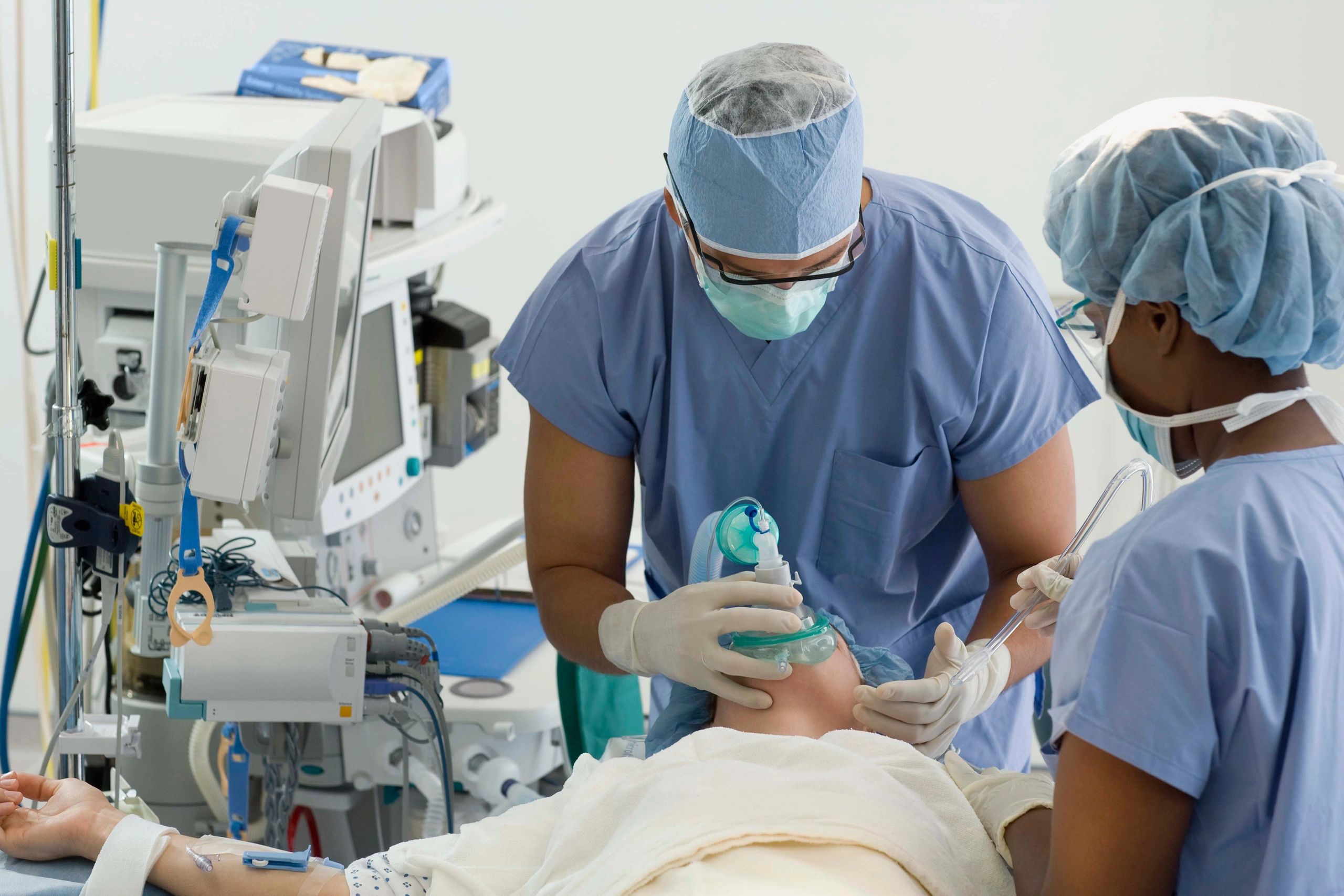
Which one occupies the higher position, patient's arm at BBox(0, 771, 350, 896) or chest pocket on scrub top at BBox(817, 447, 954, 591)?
chest pocket on scrub top at BBox(817, 447, 954, 591)

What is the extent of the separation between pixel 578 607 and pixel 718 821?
48cm

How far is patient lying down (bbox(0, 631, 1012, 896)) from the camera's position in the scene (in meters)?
1.13

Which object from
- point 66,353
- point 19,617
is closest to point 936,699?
point 66,353

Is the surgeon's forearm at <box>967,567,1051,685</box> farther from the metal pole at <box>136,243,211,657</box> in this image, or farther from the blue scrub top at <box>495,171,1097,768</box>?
the metal pole at <box>136,243,211,657</box>

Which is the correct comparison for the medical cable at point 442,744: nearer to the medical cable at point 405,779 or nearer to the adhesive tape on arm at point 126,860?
the medical cable at point 405,779

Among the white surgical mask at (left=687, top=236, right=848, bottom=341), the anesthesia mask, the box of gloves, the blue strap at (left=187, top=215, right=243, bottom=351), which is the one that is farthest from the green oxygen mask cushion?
the box of gloves

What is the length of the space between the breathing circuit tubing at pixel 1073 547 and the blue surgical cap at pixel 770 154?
0.41 m

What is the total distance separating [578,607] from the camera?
1584 millimetres

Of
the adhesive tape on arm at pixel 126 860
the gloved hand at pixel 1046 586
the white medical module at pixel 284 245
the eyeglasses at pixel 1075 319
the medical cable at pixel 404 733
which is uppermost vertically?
the eyeglasses at pixel 1075 319

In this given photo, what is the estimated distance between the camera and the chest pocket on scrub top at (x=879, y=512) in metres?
1.55

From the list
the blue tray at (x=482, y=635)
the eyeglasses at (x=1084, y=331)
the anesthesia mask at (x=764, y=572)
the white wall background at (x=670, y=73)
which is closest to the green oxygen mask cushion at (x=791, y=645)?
the anesthesia mask at (x=764, y=572)

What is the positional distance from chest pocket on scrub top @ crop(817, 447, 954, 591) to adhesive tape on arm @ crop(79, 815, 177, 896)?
84 centimetres

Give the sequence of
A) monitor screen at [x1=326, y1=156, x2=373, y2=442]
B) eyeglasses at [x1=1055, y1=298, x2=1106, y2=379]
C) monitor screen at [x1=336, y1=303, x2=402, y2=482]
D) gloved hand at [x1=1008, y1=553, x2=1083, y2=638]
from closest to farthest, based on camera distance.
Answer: eyeglasses at [x1=1055, y1=298, x2=1106, y2=379] → gloved hand at [x1=1008, y1=553, x2=1083, y2=638] → monitor screen at [x1=326, y1=156, x2=373, y2=442] → monitor screen at [x1=336, y1=303, x2=402, y2=482]

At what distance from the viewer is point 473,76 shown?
3291 millimetres
